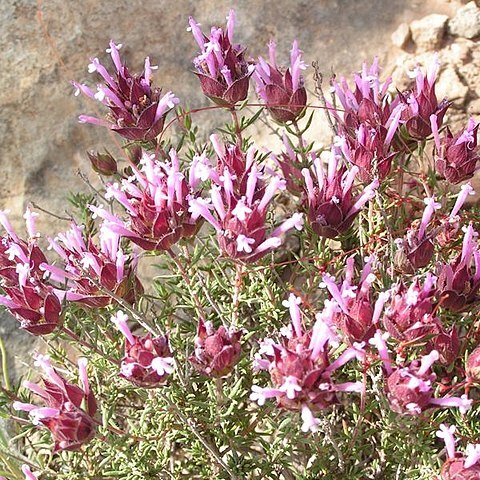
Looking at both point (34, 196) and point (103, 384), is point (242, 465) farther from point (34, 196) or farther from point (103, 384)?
point (34, 196)

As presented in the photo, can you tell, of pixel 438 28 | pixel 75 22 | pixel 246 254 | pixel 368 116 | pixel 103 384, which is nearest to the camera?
pixel 246 254

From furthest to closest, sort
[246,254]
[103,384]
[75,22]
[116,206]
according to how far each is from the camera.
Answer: [75,22], [116,206], [103,384], [246,254]

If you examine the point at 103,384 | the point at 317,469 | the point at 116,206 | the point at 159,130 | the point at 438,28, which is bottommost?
the point at 317,469

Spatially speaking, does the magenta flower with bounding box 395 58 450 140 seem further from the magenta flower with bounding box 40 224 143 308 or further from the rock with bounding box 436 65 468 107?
the rock with bounding box 436 65 468 107

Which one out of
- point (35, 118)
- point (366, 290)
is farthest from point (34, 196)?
point (366, 290)

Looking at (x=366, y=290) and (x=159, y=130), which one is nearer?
(x=366, y=290)

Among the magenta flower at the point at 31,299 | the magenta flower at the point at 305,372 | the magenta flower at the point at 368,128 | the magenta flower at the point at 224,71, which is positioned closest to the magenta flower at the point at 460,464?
the magenta flower at the point at 305,372

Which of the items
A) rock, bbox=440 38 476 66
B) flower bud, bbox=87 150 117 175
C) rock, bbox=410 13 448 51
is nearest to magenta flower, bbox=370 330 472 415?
flower bud, bbox=87 150 117 175
